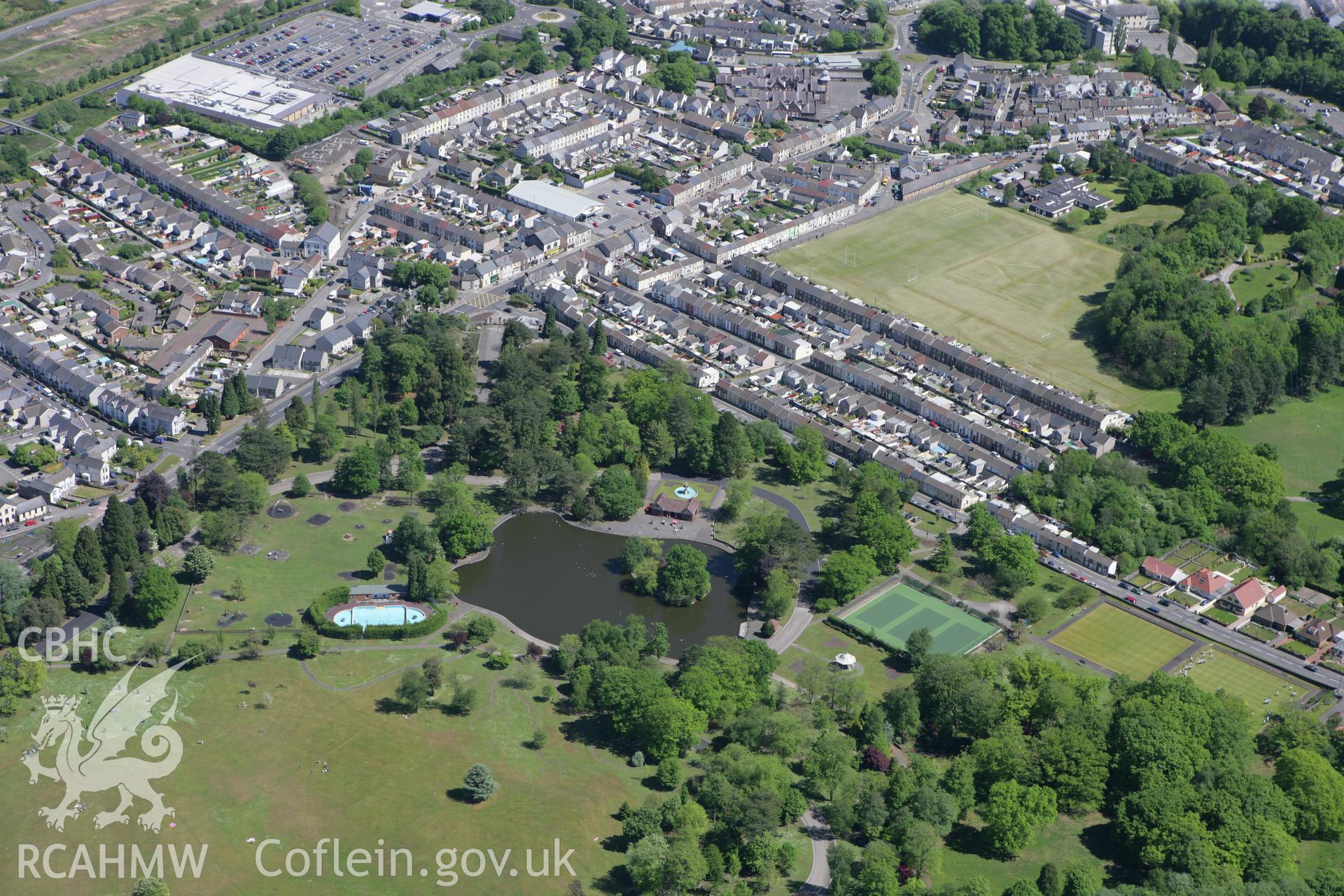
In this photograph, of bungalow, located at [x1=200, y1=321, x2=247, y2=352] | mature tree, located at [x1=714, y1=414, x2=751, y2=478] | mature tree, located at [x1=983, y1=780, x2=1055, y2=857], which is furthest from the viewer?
bungalow, located at [x1=200, y1=321, x2=247, y2=352]

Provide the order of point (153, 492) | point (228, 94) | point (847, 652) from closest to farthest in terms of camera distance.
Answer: point (847, 652)
point (153, 492)
point (228, 94)

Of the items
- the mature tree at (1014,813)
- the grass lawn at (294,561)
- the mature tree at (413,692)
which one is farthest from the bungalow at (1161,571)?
the grass lawn at (294,561)

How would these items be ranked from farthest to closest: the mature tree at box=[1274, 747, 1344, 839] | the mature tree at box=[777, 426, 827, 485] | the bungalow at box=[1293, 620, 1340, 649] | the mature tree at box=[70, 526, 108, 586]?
the mature tree at box=[777, 426, 827, 485]
the bungalow at box=[1293, 620, 1340, 649]
the mature tree at box=[70, 526, 108, 586]
the mature tree at box=[1274, 747, 1344, 839]

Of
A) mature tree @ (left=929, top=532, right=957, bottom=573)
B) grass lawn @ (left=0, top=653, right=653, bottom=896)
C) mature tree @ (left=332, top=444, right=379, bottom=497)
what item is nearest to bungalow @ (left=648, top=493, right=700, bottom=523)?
mature tree @ (left=929, top=532, right=957, bottom=573)

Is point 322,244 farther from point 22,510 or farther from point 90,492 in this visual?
point 22,510

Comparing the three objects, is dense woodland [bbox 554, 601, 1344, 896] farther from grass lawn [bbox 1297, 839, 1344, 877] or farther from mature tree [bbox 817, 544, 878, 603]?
mature tree [bbox 817, 544, 878, 603]

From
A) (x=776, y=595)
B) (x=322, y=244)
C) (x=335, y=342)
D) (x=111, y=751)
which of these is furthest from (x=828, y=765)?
(x=322, y=244)
